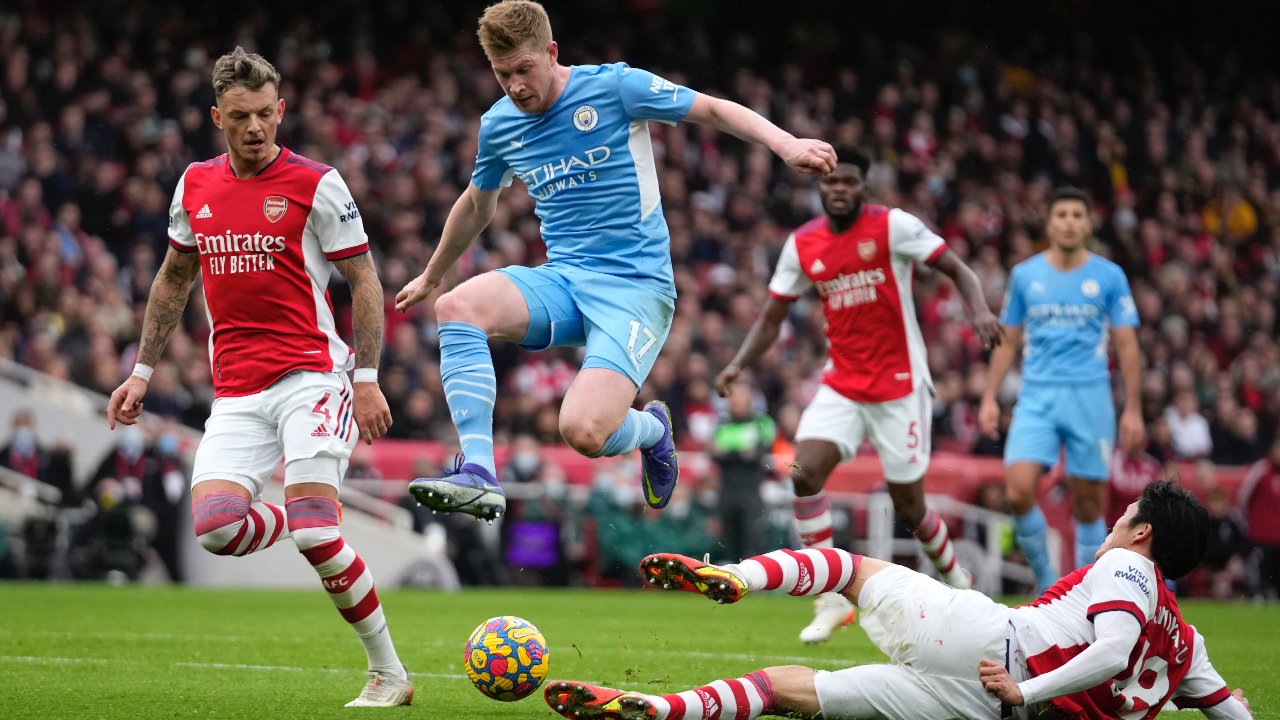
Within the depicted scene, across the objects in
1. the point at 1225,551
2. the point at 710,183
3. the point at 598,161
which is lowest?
the point at 1225,551

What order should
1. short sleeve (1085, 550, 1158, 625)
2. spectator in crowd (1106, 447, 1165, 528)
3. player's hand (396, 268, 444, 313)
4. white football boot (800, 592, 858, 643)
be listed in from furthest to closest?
1. spectator in crowd (1106, 447, 1165, 528)
2. white football boot (800, 592, 858, 643)
3. player's hand (396, 268, 444, 313)
4. short sleeve (1085, 550, 1158, 625)

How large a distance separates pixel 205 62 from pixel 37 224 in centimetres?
439

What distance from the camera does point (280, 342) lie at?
6051mm

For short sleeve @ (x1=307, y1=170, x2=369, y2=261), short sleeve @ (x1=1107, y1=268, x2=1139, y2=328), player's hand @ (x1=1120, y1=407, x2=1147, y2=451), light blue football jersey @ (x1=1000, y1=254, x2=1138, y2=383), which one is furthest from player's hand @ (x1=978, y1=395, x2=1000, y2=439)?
short sleeve @ (x1=307, y1=170, x2=369, y2=261)

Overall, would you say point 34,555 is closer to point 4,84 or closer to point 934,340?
point 4,84

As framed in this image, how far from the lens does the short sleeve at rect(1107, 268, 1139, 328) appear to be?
9.70 metres

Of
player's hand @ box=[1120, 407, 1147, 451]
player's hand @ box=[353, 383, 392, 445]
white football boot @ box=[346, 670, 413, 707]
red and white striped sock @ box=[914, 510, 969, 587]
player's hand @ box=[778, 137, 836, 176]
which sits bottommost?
white football boot @ box=[346, 670, 413, 707]

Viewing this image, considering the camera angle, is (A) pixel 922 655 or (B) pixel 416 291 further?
(B) pixel 416 291

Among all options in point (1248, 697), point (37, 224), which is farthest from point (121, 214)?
point (1248, 697)

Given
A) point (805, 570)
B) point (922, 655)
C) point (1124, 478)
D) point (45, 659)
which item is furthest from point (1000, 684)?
point (1124, 478)

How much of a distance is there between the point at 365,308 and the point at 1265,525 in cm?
1225

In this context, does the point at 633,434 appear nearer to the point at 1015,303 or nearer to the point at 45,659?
the point at 45,659

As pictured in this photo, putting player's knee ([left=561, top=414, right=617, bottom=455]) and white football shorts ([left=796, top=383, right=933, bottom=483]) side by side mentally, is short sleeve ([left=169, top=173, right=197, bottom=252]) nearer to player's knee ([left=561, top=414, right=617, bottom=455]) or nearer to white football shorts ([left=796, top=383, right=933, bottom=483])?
player's knee ([left=561, top=414, right=617, bottom=455])

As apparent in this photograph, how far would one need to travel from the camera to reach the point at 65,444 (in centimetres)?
1480
